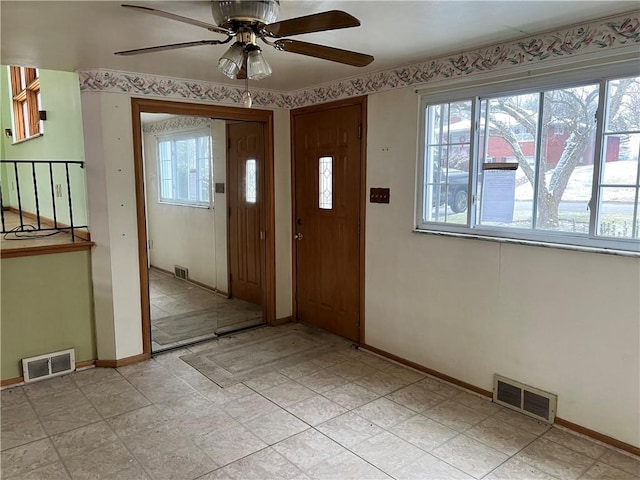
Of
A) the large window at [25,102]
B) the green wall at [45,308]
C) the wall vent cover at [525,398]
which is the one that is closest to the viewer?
the wall vent cover at [525,398]

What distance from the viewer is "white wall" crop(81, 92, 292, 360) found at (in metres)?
3.23

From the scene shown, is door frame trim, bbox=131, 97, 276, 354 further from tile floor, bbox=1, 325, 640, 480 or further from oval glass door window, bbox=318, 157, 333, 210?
tile floor, bbox=1, 325, 640, 480

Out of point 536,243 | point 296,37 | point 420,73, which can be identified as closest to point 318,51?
point 296,37

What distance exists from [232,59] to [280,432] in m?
1.98

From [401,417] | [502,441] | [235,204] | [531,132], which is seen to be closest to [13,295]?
[235,204]

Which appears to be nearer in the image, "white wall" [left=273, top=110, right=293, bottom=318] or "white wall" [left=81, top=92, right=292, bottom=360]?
"white wall" [left=81, top=92, right=292, bottom=360]

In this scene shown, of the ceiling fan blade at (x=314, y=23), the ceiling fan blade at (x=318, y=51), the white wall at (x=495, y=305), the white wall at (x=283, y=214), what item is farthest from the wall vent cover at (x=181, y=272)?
the ceiling fan blade at (x=314, y=23)

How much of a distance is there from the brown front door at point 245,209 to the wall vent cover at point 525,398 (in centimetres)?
237

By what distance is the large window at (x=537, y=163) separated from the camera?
2.30 meters

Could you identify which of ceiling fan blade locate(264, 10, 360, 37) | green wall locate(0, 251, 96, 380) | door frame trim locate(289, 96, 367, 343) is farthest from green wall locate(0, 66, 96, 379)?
ceiling fan blade locate(264, 10, 360, 37)

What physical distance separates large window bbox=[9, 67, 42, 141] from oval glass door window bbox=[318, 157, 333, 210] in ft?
Answer: 9.37

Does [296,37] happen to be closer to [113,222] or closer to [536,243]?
[536,243]

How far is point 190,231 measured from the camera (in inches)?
170

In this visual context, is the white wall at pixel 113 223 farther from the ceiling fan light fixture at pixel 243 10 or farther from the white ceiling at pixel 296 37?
the ceiling fan light fixture at pixel 243 10
